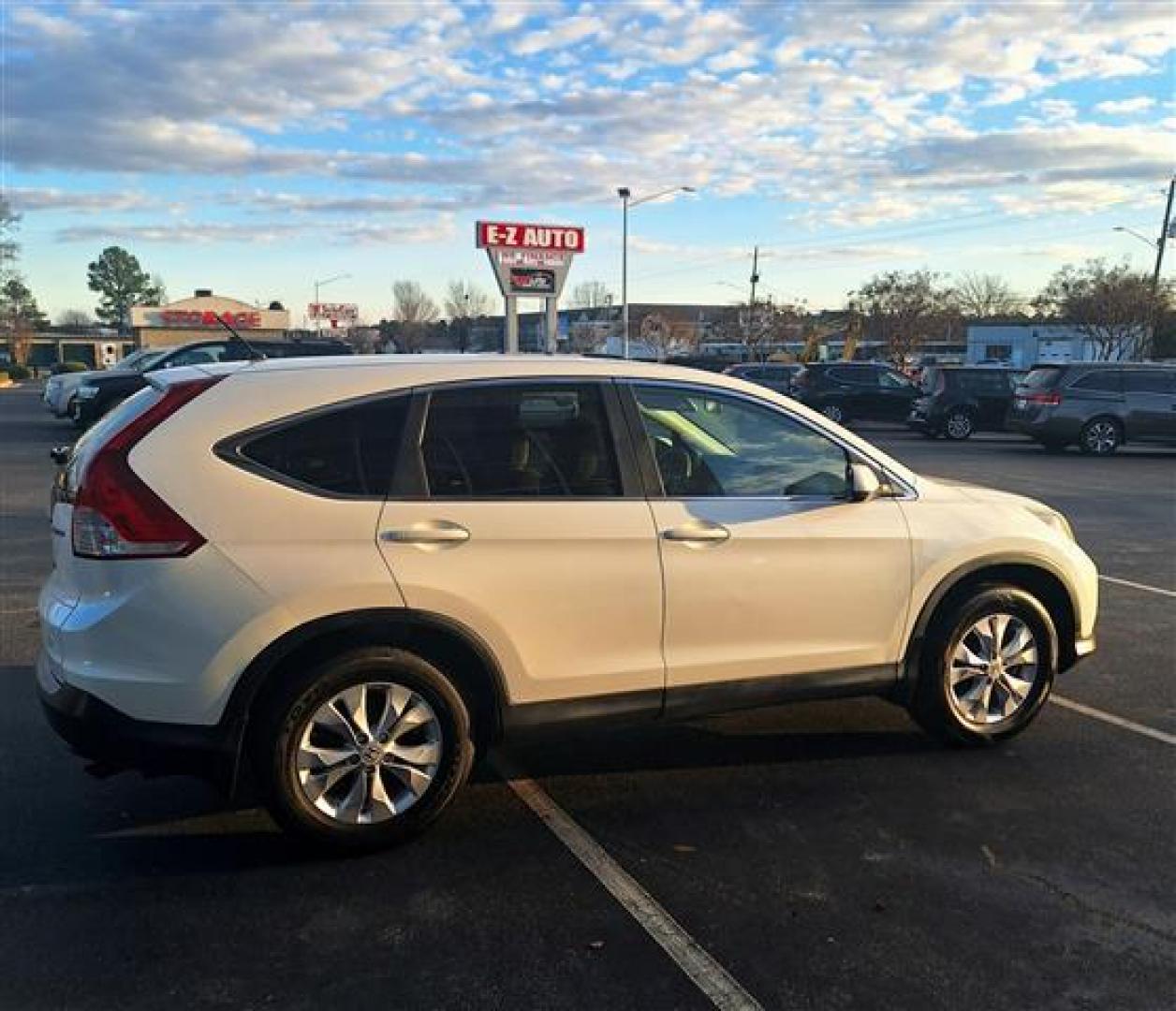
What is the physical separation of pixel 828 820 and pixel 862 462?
1.48m

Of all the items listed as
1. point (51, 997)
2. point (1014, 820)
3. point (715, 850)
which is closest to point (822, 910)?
point (715, 850)

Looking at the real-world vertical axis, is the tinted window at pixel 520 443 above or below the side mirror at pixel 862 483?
above

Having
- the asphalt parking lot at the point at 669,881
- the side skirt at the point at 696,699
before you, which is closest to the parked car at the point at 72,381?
the asphalt parking lot at the point at 669,881

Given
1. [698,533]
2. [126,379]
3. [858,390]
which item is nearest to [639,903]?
[698,533]

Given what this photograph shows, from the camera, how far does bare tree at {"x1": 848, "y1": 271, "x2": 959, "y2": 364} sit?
58.8m

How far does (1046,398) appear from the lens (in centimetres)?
1908

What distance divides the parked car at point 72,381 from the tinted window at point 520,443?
17.7 m

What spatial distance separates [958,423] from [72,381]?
19.6 meters

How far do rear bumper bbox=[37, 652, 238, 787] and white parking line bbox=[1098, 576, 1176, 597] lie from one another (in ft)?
22.9

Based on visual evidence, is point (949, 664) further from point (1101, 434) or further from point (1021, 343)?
point (1021, 343)

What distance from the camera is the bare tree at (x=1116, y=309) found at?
4369cm

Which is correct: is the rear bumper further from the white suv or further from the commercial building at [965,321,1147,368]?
the commercial building at [965,321,1147,368]

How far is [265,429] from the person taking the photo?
11.3 ft

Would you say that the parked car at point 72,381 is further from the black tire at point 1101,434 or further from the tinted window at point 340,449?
the black tire at point 1101,434
